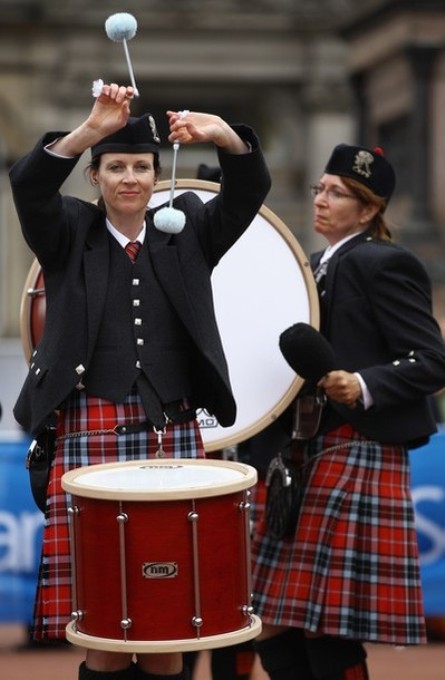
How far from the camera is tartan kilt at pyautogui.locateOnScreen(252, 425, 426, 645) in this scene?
4980 mm

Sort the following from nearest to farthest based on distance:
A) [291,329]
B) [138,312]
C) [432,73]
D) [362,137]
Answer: [138,312] < [291,329] < [432,73] < [362,137]

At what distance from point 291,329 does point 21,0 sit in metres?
20.8

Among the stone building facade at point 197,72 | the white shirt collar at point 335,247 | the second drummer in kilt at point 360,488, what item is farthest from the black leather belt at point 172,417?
the stone building facade at point 197,72

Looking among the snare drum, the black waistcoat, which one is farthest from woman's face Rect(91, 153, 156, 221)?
the snare drum

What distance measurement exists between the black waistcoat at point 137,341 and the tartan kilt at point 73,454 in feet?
0.16

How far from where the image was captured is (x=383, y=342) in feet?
16.7

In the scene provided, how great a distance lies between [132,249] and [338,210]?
39.7 inches

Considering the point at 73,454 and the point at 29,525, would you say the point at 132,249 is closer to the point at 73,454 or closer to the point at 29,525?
the point at 73,454

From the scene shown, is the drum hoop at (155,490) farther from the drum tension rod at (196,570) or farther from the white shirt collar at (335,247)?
the white shirt collar at (335,247)

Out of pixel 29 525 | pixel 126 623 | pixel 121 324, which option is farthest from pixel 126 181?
pixel 29 525

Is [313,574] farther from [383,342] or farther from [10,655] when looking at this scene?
[10,655]

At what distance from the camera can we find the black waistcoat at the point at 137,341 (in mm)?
4254

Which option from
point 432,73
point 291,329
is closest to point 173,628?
point 291,329

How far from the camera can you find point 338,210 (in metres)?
5.20
